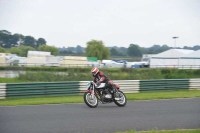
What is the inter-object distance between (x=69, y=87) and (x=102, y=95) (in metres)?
4.59

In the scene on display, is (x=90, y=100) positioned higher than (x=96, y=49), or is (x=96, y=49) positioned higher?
(x=96, y=49)

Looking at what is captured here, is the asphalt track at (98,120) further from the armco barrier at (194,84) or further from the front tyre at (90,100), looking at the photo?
the armco barrier at (194,84)

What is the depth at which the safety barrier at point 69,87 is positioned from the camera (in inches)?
628

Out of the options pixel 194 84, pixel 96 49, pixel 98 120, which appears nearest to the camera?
pixel 98 120

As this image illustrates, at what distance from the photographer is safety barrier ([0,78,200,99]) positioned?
52.4 feet

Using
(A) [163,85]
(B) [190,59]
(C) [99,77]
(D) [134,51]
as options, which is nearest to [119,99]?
(C) [99,77]

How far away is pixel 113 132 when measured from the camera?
Result: 7.79m

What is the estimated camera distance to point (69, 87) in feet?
57.0

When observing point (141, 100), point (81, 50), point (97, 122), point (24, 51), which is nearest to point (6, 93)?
point (141, 100)

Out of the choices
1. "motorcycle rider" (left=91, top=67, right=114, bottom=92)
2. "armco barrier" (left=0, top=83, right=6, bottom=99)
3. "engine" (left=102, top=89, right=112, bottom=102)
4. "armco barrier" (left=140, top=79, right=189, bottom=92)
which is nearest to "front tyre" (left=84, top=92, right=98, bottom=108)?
"engine" (left=102, top=89, right=112, bottom=102)

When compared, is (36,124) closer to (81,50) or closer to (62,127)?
(62,127)

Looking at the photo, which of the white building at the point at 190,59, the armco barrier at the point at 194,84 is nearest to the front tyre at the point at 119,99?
the armco barrier at the point at 194,84

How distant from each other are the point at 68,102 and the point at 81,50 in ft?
224

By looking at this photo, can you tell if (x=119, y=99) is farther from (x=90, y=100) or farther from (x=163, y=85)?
(x=163, y=85)
